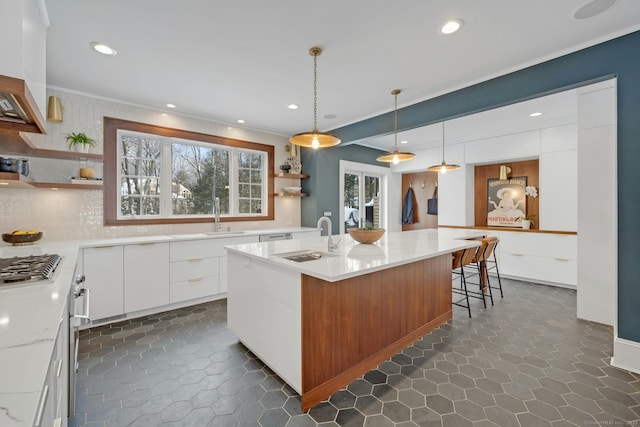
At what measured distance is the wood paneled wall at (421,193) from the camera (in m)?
6.83

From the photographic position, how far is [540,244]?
4.54 metres

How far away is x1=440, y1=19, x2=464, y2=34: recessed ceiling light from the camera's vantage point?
83.4 inches

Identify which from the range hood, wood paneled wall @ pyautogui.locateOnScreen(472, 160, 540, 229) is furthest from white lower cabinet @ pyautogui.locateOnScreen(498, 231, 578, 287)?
the range hood

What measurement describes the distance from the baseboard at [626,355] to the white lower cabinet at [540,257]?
2178 millimetres

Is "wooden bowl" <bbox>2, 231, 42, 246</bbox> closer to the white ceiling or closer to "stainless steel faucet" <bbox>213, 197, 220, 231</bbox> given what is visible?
the white ceiling

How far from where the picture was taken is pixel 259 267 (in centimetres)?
221

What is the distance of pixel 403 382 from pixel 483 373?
2.14 ft

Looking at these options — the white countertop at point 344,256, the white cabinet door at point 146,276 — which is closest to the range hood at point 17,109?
the white countertop at point 344,256

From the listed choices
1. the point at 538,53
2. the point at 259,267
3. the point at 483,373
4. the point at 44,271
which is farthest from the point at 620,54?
the point at 44,271

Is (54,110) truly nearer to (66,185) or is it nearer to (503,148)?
(66,185)

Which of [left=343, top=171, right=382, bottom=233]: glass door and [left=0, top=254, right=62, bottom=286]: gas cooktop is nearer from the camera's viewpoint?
[left=0, top=254, right=62, bottom=286]: gas cooktop

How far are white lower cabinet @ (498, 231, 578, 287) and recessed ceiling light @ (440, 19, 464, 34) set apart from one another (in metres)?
3.87

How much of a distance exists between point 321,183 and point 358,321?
3.43m

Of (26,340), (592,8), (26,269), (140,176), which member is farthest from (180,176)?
(592,8)
